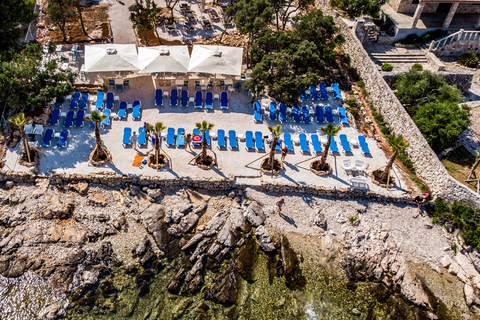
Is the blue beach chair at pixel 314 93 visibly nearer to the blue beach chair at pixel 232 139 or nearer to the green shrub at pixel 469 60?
the blue beach chair at pixel 232 139

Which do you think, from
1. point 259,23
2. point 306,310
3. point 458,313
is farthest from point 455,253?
point 259,23

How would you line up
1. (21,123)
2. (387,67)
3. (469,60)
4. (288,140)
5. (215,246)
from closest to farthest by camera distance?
(215,246)
(21,123)
(288,140)
(387,67)
(469,60)

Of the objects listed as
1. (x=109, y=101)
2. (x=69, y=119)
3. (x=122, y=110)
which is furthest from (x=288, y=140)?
(x=69, y=119)

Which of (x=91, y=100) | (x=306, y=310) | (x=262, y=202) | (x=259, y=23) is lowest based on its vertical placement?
(x=306, y=310)

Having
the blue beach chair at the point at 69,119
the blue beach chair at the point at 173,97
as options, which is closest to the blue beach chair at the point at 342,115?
the blue beach chair at the point at 173,97

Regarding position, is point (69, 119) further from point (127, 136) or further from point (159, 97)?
point (159, 97)

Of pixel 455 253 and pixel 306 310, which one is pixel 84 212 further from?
pixel 455 253

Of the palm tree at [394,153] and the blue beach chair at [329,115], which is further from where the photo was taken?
the blue beach chair at [329,115]
